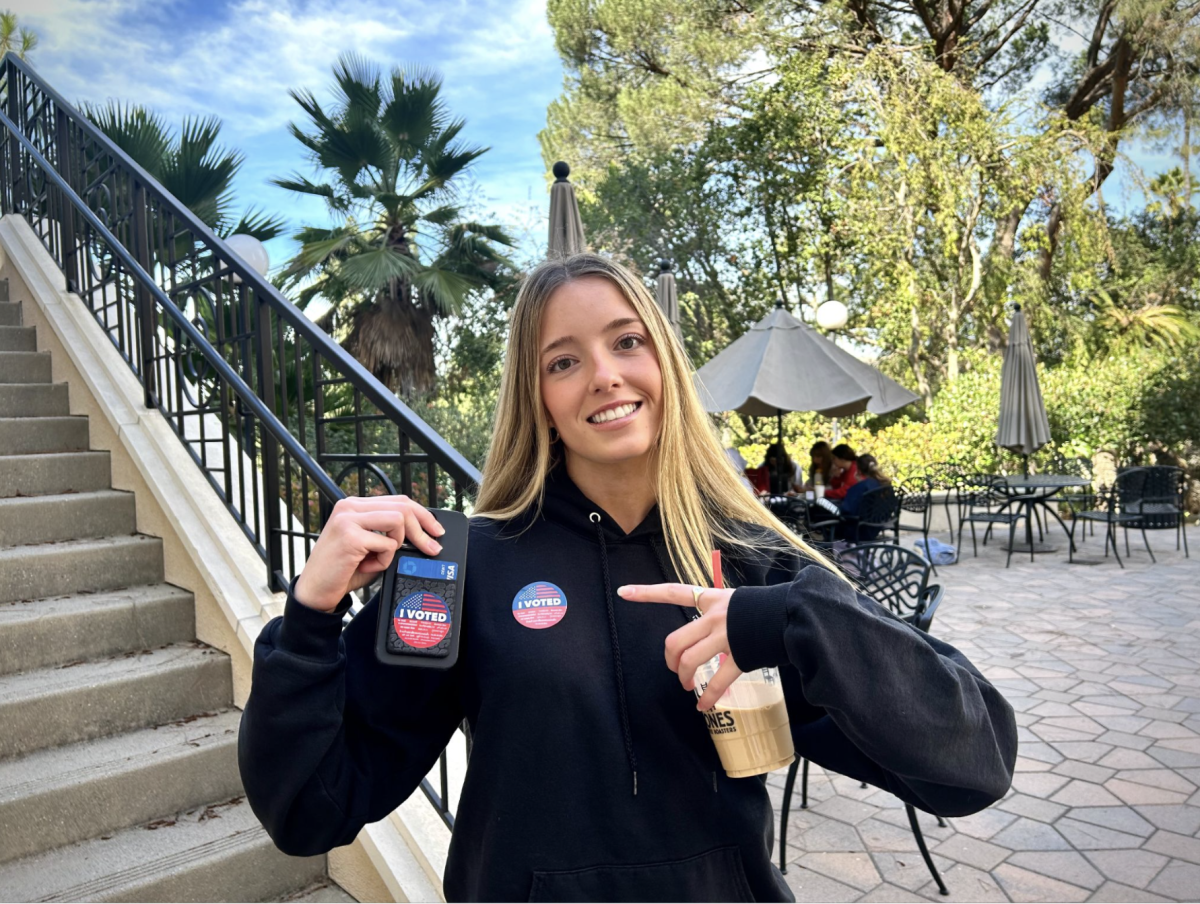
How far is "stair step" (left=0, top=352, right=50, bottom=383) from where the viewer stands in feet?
14.1

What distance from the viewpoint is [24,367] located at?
436 centimetres

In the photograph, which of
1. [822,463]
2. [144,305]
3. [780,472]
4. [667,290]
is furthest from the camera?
[822,463]

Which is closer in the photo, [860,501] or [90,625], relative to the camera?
[90,625]

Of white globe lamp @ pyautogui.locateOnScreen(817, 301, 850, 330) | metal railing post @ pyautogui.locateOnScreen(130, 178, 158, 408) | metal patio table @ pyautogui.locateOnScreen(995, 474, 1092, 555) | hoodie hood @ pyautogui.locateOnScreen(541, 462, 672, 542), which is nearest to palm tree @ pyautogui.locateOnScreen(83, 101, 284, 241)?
metal railing post @ pyautogui.locateOnScreen(130, 178, 158, 408)

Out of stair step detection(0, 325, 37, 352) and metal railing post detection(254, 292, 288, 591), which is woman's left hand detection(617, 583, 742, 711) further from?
stair step detection(0, 325, 37, 352)

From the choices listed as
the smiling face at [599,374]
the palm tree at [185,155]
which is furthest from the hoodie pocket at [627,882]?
the palm tree at [185,155]

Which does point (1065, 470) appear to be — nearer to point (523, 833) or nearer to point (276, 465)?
point (276, 465)

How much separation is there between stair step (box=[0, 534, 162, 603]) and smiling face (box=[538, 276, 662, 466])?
2677 mm

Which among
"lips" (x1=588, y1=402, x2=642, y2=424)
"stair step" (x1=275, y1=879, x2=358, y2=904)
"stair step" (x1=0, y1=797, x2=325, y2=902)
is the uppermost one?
"lips" (x1=588, y1=402, x2=642, y2=424)

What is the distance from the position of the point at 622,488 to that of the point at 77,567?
275 cm

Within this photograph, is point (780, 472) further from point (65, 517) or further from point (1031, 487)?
point (65, 517)

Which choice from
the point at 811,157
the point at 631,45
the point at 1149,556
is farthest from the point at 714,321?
the point at 1149,556

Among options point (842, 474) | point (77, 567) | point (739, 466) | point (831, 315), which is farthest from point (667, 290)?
point (77, 567)

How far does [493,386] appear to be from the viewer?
18.0 m
